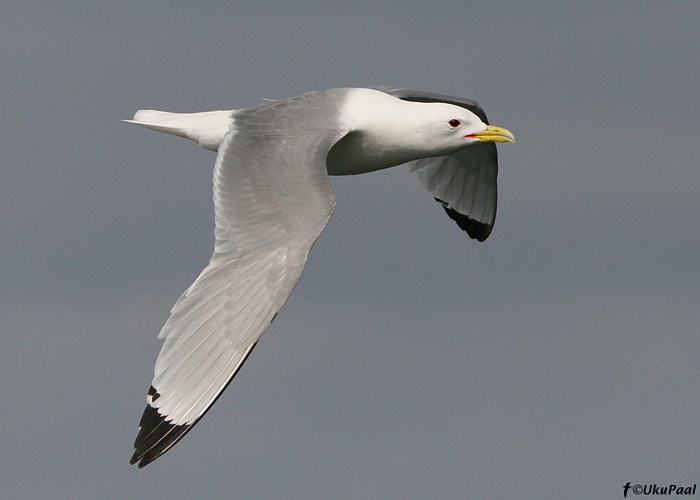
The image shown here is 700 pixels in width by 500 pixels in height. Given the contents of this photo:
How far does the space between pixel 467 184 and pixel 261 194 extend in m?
5.52

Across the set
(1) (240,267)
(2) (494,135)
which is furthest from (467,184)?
(1) (240,267)

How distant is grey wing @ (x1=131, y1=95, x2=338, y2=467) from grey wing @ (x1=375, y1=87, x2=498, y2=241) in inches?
171

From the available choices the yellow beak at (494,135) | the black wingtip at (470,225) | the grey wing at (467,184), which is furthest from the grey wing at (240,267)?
the black wingtip at (470,225)

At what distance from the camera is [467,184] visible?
17.5m

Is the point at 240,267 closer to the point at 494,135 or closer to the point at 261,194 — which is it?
the point at 261,194

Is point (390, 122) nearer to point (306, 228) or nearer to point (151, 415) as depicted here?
point (306, 228)

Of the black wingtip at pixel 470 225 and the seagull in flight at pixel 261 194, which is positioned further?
the black wingtip at pixel 470 225

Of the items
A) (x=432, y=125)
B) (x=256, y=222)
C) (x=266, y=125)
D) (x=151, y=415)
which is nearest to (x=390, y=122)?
(x=432, y=125)

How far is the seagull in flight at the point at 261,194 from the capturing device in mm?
11188

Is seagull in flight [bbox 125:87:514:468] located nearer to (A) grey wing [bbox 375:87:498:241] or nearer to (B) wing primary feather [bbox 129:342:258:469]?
(B) wing primary feather [bbox 129:342:258:469]

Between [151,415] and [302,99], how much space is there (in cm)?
400

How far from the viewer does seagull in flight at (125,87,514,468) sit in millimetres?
11188

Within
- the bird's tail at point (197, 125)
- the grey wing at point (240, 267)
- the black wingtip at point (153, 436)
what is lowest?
the black wingtip at point (153, 436)

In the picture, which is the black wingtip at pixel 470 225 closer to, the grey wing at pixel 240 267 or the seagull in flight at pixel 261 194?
the seagull in flight at pixel 261 194
